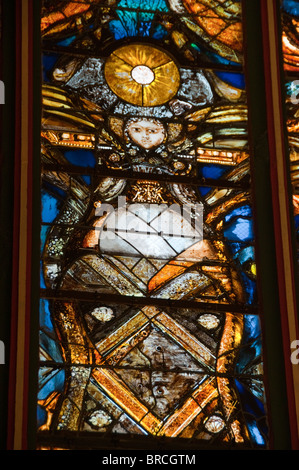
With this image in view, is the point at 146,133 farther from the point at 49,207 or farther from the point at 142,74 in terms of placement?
the point at 49,207

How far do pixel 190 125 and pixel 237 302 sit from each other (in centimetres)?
139

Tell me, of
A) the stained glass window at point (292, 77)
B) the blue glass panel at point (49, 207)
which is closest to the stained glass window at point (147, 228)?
the blue glass panel at point (49, 207)

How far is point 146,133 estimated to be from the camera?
43.6 ft

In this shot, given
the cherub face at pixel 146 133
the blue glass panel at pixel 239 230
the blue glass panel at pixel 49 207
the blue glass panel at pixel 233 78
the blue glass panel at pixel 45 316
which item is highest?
the blue glass panel at pixel 233 78

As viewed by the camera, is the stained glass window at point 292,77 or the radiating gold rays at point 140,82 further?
the radiating gold rays at point 140,82

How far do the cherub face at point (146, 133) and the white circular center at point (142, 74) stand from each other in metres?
0.29

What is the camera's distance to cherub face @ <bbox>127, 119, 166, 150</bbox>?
13242 mm

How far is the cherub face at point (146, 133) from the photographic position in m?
13.2

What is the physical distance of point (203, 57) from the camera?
44.8ft

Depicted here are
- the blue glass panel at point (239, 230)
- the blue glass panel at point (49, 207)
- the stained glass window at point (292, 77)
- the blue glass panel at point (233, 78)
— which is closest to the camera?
the blue glass panel at point (49, 207)

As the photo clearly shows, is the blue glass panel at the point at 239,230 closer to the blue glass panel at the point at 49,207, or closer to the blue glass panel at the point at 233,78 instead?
the blue glass panel at the point at 233,78

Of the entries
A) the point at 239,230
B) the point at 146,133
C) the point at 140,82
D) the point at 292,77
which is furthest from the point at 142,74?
the point at 239,230
